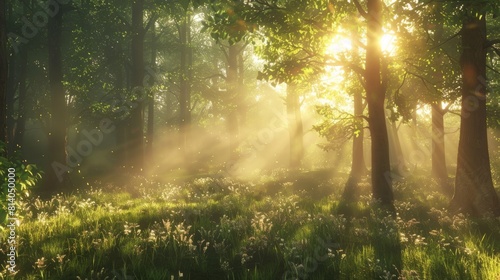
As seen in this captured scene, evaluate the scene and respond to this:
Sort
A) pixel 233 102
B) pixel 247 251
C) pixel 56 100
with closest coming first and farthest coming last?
pixel 247 251 → pixel 56 100 → pixel 233 102

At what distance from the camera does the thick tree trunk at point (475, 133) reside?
9.99 metres

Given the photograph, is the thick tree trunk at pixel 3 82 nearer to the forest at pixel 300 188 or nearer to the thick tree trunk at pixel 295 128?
the forest at pixel 300 188

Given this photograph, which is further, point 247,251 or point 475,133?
point 475,133

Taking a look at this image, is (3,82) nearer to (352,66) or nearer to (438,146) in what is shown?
(352,66)

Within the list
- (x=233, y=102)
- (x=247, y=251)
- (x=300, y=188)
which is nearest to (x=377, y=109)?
(x=247, y=251)

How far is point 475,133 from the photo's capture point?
33.1 ft

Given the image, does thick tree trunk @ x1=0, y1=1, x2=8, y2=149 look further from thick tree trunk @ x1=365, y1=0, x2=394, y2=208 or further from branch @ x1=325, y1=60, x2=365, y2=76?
thick tree trunk @ x1=365, y1=0, x2=394, y2=208

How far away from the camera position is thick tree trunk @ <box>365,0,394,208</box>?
35.3 ft

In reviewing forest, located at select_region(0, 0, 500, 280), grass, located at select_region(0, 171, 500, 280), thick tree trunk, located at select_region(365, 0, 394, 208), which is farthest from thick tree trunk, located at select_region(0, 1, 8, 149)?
thick tree trunk, located at select_region(365, 0, 394, 208)

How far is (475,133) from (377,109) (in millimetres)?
2626

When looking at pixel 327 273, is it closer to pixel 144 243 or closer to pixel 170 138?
pixel 144 243

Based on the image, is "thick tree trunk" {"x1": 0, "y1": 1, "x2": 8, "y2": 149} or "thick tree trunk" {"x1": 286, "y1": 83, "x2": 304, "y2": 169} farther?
"thick tree trunk" {"x1": 286, "y1": 83, "x2": 304, "y2": 169}

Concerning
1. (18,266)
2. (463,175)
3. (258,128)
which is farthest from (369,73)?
(258,128)

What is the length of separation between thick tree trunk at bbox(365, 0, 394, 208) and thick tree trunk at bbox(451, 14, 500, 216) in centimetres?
204
